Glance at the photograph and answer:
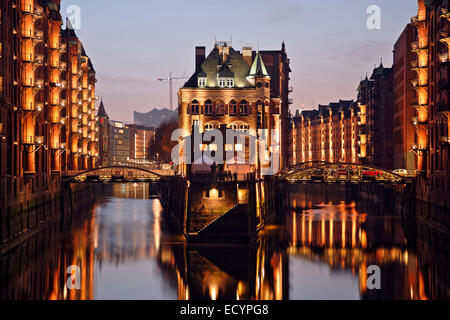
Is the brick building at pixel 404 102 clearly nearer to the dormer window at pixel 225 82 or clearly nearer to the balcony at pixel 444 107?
the balcony at pixel 444 107

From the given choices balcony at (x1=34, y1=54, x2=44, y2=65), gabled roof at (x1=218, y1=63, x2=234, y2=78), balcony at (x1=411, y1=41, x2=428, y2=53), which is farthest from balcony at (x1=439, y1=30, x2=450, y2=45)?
balcony at (x1=34, y1=54, x2=44, y2=65)

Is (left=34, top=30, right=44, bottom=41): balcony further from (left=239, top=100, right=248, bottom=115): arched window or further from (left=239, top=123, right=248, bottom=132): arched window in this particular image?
(left=239, top=123, right=248, bottom=132): arched window

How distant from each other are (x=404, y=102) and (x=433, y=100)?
21.1 metres

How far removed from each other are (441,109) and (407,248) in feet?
49.4

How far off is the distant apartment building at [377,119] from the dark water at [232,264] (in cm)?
4124

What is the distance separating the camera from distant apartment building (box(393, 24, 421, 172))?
96.3m

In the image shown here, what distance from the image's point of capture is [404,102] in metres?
98.6

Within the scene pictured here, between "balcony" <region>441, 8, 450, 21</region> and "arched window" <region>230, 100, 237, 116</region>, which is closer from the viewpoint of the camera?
"balcony" <region>441, 8, 450, 21</region>

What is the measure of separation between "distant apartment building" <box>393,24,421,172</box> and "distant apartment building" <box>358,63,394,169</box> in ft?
29.8

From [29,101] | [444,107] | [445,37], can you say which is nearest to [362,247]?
[444,107]

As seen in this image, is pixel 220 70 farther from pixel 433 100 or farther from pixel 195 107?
pixel 433 100

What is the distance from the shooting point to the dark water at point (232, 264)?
4484 centimetres
